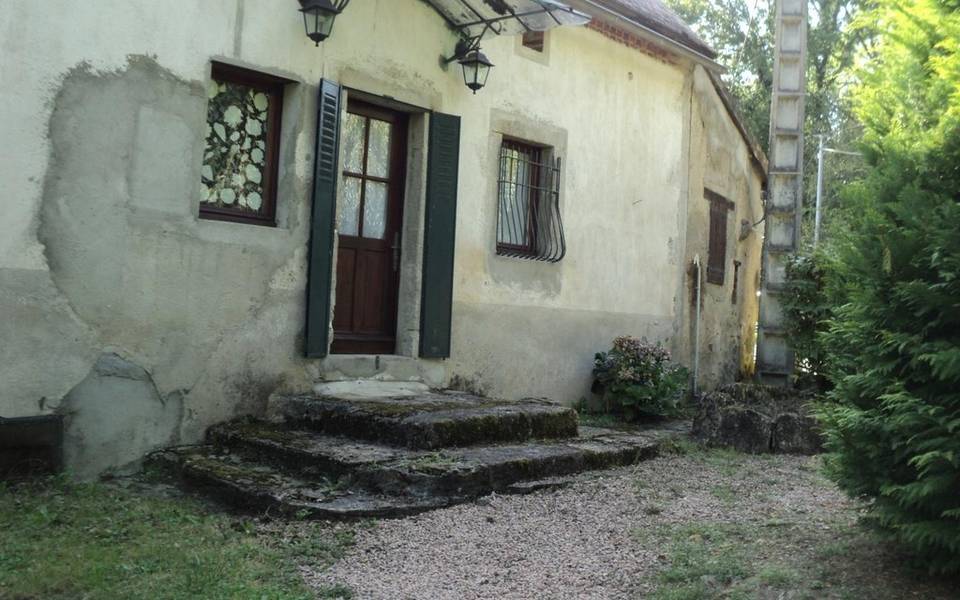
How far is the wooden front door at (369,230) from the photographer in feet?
23.8

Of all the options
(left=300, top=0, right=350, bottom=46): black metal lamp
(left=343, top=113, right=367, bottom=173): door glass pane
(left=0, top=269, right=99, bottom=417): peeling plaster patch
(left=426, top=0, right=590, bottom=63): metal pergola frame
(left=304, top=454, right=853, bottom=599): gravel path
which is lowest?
(left=304, top=454, right=853, bottom=599): gravel path

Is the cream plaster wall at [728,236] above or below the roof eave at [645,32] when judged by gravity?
below

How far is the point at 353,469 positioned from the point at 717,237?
27.3ft

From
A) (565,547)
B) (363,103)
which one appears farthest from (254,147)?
(565,547)

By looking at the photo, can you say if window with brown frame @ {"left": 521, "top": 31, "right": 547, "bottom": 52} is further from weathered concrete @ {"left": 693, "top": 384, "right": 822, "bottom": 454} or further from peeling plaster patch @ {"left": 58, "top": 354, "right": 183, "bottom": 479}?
peeling plaster patch @ {"left": 58, "top": 354, "right": 183, "bottom": 479}

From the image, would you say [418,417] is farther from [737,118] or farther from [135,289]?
[737,118]

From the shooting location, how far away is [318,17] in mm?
6477

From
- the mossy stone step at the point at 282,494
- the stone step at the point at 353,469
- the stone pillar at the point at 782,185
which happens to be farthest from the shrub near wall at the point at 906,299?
the stone pillar at the point at 782,185

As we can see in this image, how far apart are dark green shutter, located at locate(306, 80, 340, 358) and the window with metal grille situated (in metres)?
2.27

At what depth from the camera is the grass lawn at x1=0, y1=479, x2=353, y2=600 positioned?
11.9 feet

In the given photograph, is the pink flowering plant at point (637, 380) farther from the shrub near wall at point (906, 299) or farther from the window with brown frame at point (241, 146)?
the shrub near wall at point (906, 299)

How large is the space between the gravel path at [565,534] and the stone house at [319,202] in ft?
7.22

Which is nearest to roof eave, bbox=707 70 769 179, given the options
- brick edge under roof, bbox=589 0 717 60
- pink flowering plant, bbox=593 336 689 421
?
brick edge under roof, bbox=589 0 717 60

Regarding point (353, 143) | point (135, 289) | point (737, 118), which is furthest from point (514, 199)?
point (737, 118)
